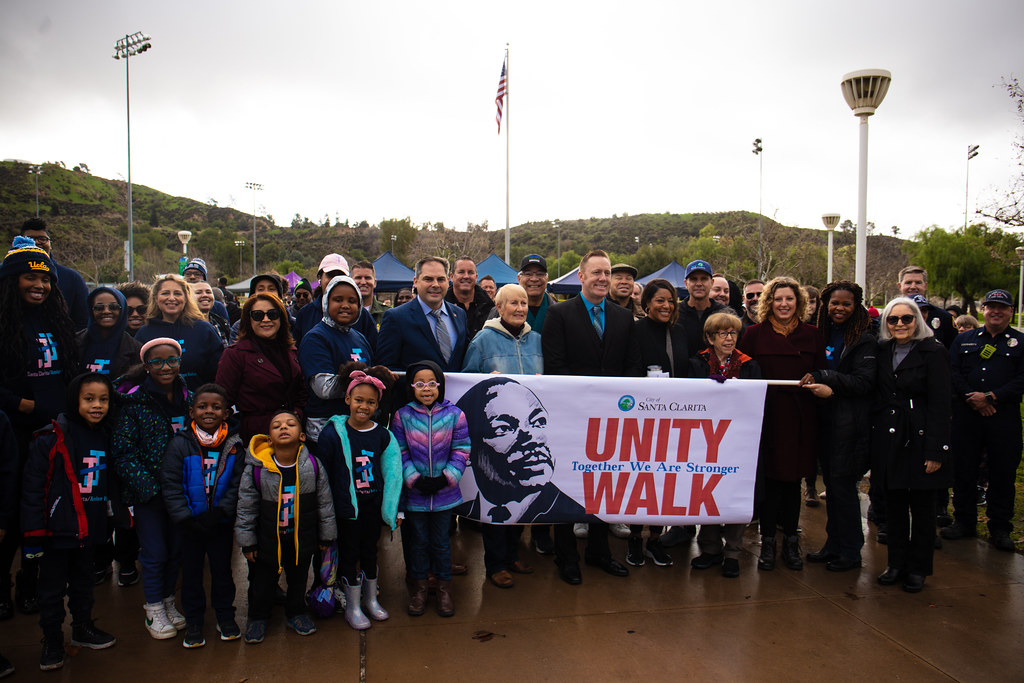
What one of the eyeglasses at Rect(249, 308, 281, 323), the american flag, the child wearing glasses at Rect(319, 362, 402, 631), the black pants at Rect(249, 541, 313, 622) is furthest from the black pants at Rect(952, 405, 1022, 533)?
the american flag

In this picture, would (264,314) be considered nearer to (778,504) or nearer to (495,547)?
(495,547)

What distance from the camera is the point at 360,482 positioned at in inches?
140

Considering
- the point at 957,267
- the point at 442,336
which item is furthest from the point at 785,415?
the point at 957,267

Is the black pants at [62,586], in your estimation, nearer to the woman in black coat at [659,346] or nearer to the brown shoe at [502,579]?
the brown shoe at [502,579]

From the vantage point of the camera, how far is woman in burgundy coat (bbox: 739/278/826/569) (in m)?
4.35

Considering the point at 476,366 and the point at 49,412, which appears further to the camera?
the point at 476,366

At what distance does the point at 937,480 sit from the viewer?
4.02 metres

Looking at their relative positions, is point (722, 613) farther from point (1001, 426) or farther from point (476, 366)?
point (1001, 426)

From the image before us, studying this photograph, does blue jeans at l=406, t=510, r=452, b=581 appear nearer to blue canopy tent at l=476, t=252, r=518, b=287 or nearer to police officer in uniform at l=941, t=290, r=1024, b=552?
police officer in uniform at l=941, t=290, r=1024, b=552

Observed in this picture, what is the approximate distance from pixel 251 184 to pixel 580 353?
182 feet

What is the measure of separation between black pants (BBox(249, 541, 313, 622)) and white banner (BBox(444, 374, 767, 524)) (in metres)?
1.15

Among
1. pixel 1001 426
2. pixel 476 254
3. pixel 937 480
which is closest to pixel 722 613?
pixel 937 480

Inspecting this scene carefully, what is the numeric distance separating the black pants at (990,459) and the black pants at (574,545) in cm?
312

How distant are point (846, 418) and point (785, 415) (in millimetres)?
431
